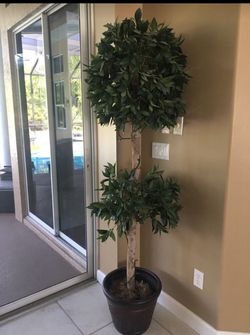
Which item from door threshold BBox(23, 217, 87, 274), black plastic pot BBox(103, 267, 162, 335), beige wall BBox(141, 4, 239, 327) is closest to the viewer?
beige wall BBox(141, 4, 239, 327)

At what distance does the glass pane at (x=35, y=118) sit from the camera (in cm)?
269

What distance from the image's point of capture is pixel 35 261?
8.45ft

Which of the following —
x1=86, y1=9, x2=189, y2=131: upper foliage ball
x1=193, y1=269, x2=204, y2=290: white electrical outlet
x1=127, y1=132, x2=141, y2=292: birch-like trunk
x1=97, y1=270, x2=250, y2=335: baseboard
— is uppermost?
x1=86, y1=9, x2=189, y2=131: upper foliage ball

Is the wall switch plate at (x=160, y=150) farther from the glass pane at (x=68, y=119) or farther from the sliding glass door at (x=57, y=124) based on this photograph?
the glass pane at (x=68, y=119)

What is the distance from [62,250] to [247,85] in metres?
2.20

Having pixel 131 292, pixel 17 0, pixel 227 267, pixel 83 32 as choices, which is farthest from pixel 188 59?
pixel 131 292

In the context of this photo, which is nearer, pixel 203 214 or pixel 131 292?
pixel 203 214

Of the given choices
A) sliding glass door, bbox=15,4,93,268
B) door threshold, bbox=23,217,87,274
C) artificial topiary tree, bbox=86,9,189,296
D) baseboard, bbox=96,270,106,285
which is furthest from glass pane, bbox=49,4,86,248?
artificial topiary tree, bbox=86,9,189,296

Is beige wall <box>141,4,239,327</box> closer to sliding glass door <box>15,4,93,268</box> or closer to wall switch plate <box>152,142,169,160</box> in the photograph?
wall switch plate <box>152,142,169,160</box>

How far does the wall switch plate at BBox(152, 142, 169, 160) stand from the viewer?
184 centimetres

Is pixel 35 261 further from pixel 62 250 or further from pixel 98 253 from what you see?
pixel 98 253

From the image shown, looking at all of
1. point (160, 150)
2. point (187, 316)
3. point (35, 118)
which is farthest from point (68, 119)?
point (187, 316)

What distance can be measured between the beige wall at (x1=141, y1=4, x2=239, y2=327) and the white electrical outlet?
28 millimetres

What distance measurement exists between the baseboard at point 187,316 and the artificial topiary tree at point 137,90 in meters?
0.69
